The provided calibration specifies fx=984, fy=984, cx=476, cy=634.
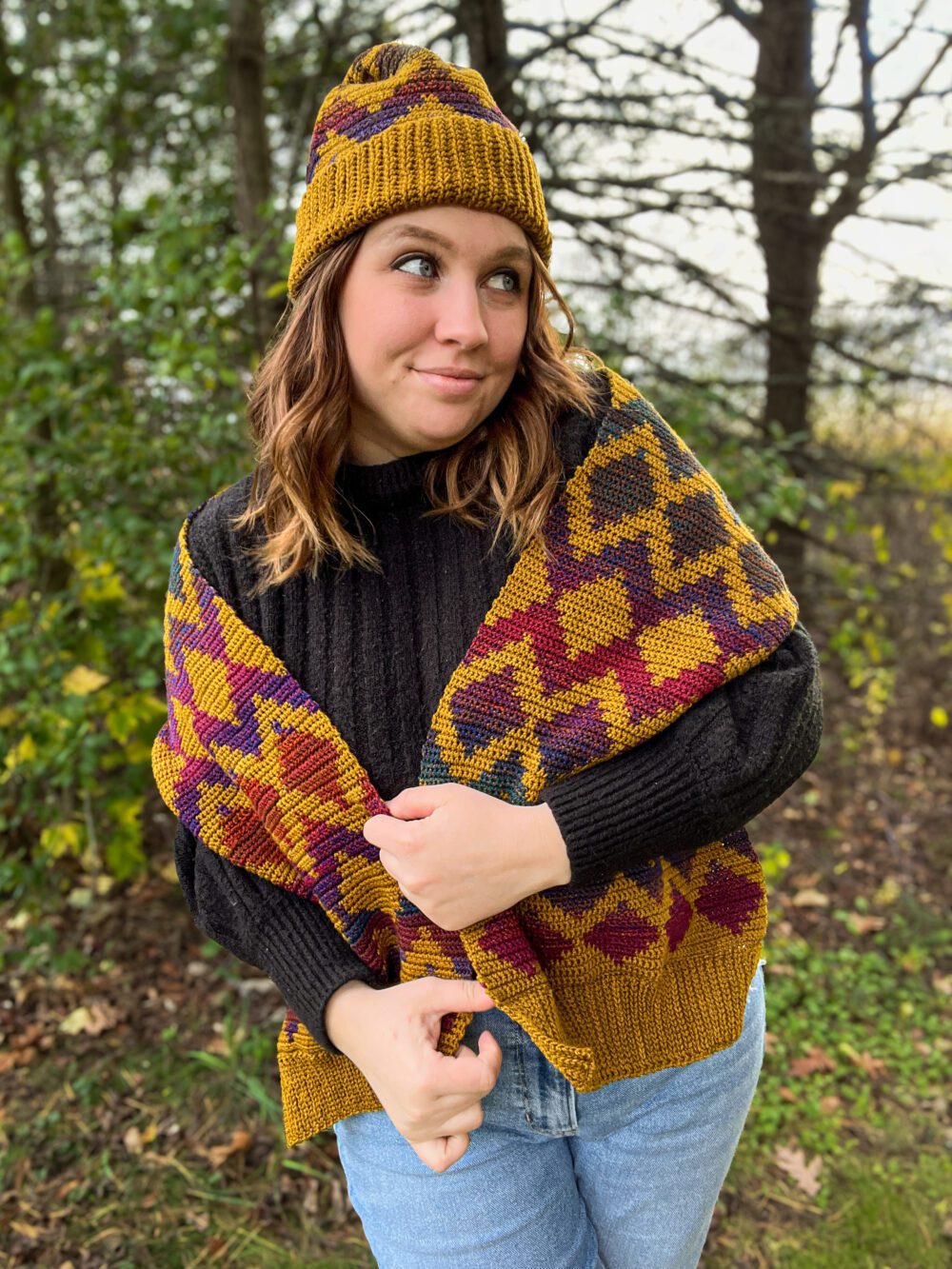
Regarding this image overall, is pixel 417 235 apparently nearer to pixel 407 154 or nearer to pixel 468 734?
pixel 407 154

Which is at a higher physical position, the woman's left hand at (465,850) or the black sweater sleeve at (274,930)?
the woman's left hand at (465,850)

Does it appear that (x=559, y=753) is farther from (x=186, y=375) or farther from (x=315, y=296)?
(x=186, y=375)

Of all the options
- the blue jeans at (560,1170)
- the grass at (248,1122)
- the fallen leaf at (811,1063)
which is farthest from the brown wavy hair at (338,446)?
the fallen leaf at (811,1063)

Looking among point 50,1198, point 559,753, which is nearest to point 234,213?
point 559,753

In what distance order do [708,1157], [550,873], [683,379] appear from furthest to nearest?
[683,379] → [708,1157] → [550,873]

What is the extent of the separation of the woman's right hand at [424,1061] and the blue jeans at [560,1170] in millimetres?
106

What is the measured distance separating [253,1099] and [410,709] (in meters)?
1.99

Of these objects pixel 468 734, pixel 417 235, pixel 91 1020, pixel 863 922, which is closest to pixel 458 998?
pixel 468 734

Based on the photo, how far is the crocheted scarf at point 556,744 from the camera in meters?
1.37

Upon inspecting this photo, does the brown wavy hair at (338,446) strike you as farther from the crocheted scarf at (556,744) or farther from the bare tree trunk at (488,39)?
the bare tree trunk at (488,39)

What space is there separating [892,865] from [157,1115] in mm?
3116

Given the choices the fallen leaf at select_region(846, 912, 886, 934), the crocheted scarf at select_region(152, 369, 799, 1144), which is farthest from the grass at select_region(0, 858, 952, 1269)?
the crocheted scarf at select_region(152, 369, 799, 1144)

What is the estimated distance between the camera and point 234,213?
3.58 meters

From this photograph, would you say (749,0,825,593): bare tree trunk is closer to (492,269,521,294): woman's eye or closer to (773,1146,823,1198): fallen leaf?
(773,1146,823,1198): fallen leaf
